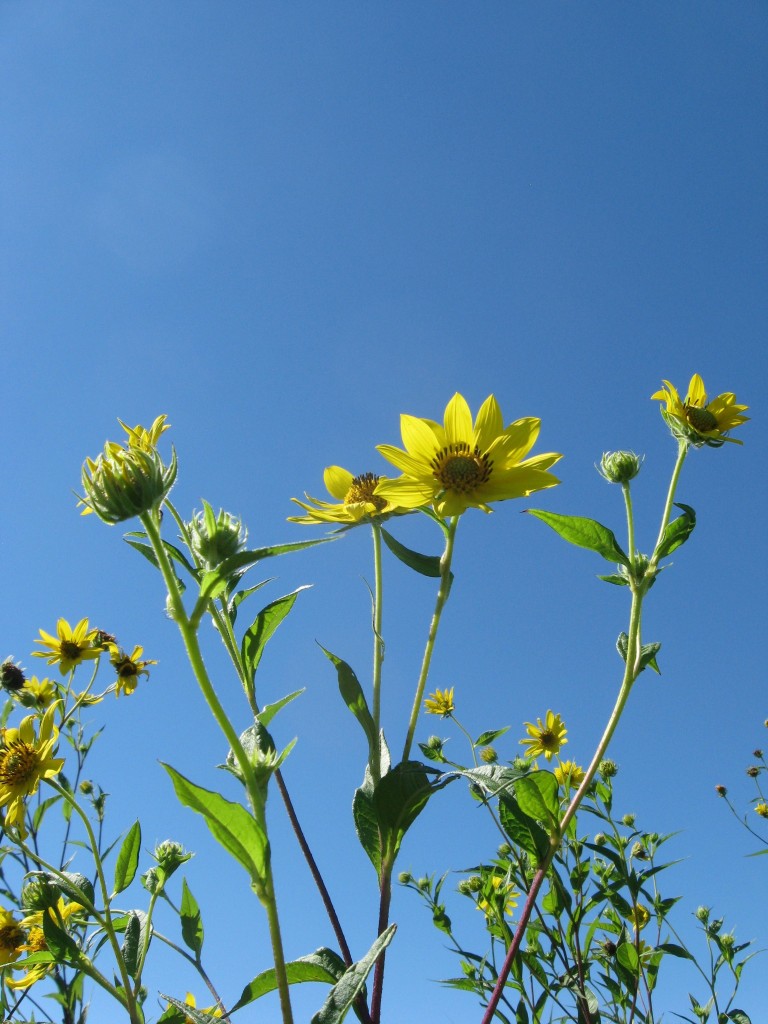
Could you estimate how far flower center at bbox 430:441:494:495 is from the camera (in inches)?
49.6

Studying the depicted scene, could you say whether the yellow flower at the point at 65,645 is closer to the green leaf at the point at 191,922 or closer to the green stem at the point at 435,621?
the green leaf at the point at 191,922

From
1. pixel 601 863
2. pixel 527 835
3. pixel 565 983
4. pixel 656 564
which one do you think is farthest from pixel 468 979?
pixel 656 564

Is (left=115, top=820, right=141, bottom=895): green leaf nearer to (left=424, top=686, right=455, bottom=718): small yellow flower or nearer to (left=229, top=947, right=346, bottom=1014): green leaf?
(left=229, top=947, right=346, bottom=1014): green leaf

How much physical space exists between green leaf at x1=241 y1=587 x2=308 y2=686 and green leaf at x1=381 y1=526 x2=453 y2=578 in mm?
173

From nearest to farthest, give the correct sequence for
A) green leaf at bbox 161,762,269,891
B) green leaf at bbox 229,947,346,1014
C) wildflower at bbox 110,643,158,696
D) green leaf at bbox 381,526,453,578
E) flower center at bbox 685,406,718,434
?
1. green leaf at bbox 161,762,269,891
2. green leaf at bbox 229,947,346,1014
3. green leaf at bbox 381,526,453,578
4. flower center at bbox 685,406,718,434
5. wildflower at bbox 110,643,158,696

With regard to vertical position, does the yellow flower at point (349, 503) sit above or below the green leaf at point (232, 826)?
above

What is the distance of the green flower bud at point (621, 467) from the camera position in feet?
5.89

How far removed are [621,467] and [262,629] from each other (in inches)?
40.1

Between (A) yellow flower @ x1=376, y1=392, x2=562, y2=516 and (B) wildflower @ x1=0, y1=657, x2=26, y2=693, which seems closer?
(A) yellow flower @ x1=376, y1=392, x2=562, y2=516

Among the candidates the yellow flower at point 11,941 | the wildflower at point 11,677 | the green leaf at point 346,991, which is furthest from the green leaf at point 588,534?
the wildflower at point 11,677

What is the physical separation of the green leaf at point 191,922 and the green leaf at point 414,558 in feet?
3.04

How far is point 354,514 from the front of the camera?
133cm

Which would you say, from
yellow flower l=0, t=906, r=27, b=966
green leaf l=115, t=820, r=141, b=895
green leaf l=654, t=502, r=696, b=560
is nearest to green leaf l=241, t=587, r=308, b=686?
green leaf l=115, t=820, r=141, b=895

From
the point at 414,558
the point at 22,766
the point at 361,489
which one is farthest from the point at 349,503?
the point at 22,766
